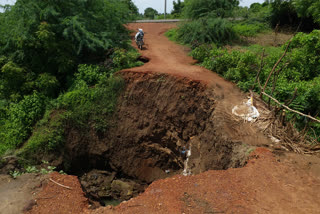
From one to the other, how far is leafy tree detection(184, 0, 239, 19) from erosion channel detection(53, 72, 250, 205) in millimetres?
7126

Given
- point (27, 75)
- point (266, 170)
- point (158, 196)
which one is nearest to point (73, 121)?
point (27, 75)

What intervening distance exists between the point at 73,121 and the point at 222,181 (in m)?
5.85

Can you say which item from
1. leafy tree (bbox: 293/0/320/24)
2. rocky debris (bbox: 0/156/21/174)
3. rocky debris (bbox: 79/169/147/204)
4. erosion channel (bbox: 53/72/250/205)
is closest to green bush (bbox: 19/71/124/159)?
erosion channel (bbox: 53/72/250/205)

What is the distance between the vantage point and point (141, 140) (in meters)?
8.39

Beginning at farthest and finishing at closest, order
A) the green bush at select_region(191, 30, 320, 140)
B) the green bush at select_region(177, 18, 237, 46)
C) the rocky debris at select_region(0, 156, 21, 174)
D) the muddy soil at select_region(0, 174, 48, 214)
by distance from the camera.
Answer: the green bush at select_region(177, 18, 237, 46), the green bush at select_region(191, 30, 320, 140), the rocky debris at select_region(0, 156, 21, 174), the muddy soil at select_region(0, 174, 48, 214)

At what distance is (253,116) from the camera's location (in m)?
6.23

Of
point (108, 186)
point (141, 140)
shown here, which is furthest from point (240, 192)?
point (108, 186)

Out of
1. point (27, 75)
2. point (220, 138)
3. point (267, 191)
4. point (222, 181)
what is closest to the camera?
point (267, 191)

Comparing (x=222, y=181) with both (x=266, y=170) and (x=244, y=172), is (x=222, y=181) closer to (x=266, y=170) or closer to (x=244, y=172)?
(x=244, y=172)

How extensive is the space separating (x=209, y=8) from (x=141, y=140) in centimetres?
953

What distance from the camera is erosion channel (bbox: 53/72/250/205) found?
25.2ft

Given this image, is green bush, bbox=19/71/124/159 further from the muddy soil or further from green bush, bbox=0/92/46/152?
the muddy soil

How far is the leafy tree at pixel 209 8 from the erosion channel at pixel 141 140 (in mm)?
7126

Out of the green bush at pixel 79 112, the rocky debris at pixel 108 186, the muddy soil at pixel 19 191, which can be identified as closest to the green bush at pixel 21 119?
the green bush at pixel 79 112
